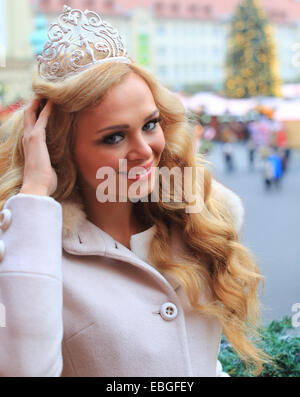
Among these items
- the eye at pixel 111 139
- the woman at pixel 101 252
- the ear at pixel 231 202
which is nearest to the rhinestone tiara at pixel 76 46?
the woman at pixel 101 252

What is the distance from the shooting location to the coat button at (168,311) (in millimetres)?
1132

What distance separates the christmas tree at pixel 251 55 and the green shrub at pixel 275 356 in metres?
24.1

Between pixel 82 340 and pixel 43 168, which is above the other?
pixel 43 168

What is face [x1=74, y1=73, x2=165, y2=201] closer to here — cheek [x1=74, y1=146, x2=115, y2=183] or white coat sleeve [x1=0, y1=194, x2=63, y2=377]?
cheek [x1=74, y1=146, x2=115, y2=183]

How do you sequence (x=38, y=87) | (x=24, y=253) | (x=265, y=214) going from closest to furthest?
1. (x=24, y=253)
2. (x=38, y=87)
3. (x=265, y=214)

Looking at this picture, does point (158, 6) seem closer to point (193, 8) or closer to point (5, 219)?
point (193, 8)

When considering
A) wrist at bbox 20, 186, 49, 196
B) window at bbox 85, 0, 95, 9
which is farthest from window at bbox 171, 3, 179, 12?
wrist at bbox 20, 186, 49, 196

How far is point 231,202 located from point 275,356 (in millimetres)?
514

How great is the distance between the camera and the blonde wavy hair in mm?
1071

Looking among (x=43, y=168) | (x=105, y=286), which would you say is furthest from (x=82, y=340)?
(x=43, y=168)

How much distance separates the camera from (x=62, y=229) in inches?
44.8

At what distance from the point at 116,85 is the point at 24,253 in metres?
0.42

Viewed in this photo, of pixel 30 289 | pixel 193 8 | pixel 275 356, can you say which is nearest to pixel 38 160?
pixel 30 289
